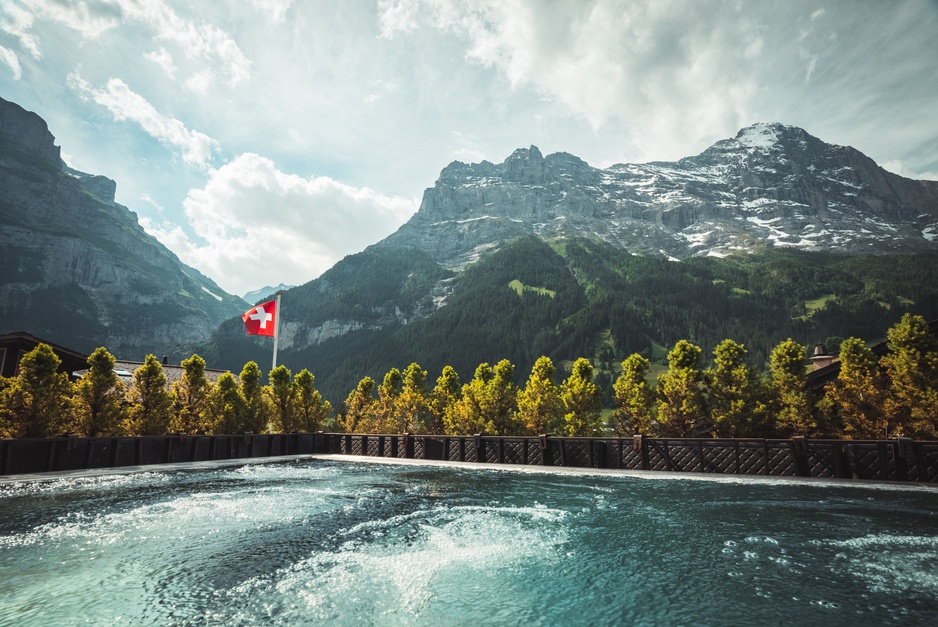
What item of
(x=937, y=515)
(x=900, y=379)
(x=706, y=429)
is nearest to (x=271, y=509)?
(x=937, y=515)

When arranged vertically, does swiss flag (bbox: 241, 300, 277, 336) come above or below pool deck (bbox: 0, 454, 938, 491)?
above

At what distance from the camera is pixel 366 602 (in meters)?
8.54

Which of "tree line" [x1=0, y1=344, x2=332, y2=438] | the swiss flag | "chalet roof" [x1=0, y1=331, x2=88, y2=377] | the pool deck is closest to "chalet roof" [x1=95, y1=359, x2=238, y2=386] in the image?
"tree line" [x1=0, y1=344, x2=332, y2=438]

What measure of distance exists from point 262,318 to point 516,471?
34626 mm

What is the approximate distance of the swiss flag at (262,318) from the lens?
48.9 meters

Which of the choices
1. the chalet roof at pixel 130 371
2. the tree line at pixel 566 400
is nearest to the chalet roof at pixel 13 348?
the tree line at pixel 566 400

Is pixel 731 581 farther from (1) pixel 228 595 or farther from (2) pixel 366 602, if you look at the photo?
(1) pixel 228 595

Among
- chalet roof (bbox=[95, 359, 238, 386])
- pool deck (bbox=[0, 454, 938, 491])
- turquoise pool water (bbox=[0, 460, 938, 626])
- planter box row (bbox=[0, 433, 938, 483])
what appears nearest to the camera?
turquoise pool water (bbox=[0, 460, 938, 626])

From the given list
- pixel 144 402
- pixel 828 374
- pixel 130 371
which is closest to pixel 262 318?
pixel 144 402

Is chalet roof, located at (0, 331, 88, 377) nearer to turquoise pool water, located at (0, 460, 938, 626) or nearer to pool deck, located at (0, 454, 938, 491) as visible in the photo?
pool deck, located at (0, 454, 938, 491)

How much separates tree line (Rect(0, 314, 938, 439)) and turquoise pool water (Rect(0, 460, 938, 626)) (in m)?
12.1

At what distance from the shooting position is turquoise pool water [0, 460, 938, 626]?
8.10m

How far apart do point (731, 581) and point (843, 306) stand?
9669 inches

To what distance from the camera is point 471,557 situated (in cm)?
1145
